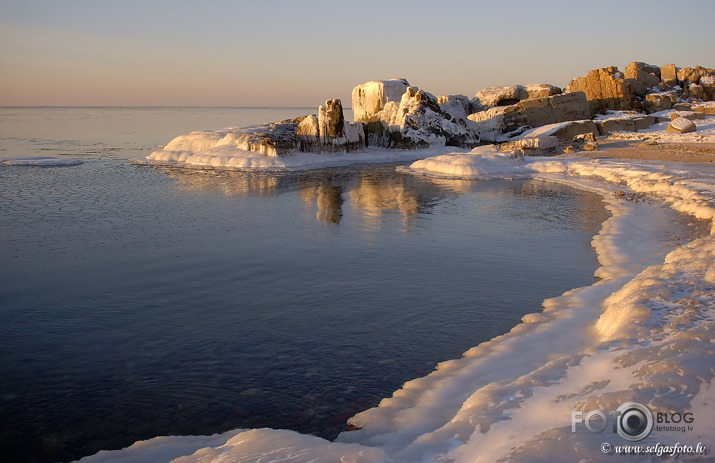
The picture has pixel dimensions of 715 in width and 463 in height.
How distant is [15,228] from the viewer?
11.7 m

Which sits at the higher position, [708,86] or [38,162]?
[708,86]

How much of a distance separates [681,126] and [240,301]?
3144cm

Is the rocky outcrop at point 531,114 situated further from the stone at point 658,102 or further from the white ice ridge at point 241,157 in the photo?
the stone at point 658,102

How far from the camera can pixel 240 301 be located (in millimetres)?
7609

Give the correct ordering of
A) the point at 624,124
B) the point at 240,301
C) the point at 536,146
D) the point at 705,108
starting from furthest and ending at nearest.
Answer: the point at 705,108 → the point at 624,124 → the point at 536,146 → the point at 240,301

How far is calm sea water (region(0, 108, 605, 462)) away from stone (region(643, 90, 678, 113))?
29580 mm

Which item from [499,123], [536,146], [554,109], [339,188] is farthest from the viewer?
[554,109]

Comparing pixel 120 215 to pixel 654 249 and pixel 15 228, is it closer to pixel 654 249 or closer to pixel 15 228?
pixel 15 228

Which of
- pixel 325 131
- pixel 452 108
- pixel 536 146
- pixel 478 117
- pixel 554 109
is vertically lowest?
pixel 536 146

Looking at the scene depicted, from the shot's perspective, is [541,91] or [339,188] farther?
[541,91]

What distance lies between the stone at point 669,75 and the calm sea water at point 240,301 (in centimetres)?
3907

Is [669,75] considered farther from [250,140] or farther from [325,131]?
[250,140]

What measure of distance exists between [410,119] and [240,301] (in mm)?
24968

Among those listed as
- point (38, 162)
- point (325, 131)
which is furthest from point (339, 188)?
point (38, 162)
